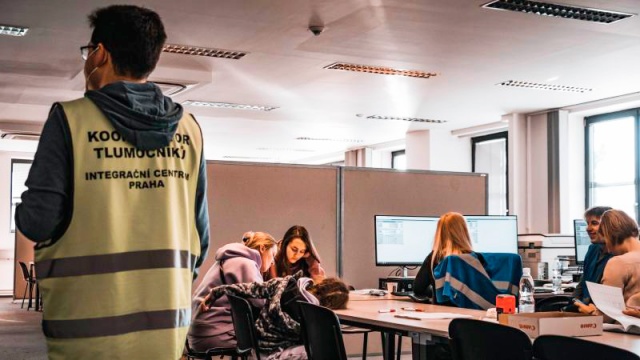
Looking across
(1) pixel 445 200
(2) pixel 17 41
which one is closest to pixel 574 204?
(1) pixel 445 200

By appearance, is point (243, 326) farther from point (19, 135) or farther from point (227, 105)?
point (19, 135)

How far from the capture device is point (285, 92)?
10164 mm

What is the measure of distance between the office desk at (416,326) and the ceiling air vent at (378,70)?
178 inches

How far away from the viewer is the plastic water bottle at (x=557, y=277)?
5755mm

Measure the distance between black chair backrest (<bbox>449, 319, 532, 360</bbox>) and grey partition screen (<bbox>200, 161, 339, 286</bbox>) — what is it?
313 cm

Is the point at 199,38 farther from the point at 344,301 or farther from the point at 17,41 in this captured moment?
the point at 344,301

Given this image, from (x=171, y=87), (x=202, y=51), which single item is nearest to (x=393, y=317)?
(x=202, y=51)

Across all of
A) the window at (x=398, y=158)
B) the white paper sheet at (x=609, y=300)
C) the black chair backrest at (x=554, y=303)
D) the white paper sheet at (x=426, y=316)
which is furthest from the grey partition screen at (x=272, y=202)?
the window at (x=398, y=158)

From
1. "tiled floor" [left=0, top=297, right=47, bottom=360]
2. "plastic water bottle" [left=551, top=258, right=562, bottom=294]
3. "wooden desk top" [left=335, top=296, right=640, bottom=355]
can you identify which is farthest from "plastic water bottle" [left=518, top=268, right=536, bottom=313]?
"tiled floor" [left=0, top=297, right=47, bottom=360]

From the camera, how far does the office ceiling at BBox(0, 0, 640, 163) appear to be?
6.52 metres

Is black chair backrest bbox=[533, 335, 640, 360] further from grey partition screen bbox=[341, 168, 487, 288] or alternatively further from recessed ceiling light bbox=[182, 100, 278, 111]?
recessed ceiling light bbox=[182, 100, 278, 111]

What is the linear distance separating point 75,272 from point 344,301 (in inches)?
107

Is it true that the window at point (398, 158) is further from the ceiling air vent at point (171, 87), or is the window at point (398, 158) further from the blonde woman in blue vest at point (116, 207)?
the blonde woman in blue vest at point (116, 207)

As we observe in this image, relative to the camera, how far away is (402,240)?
6062 mm
